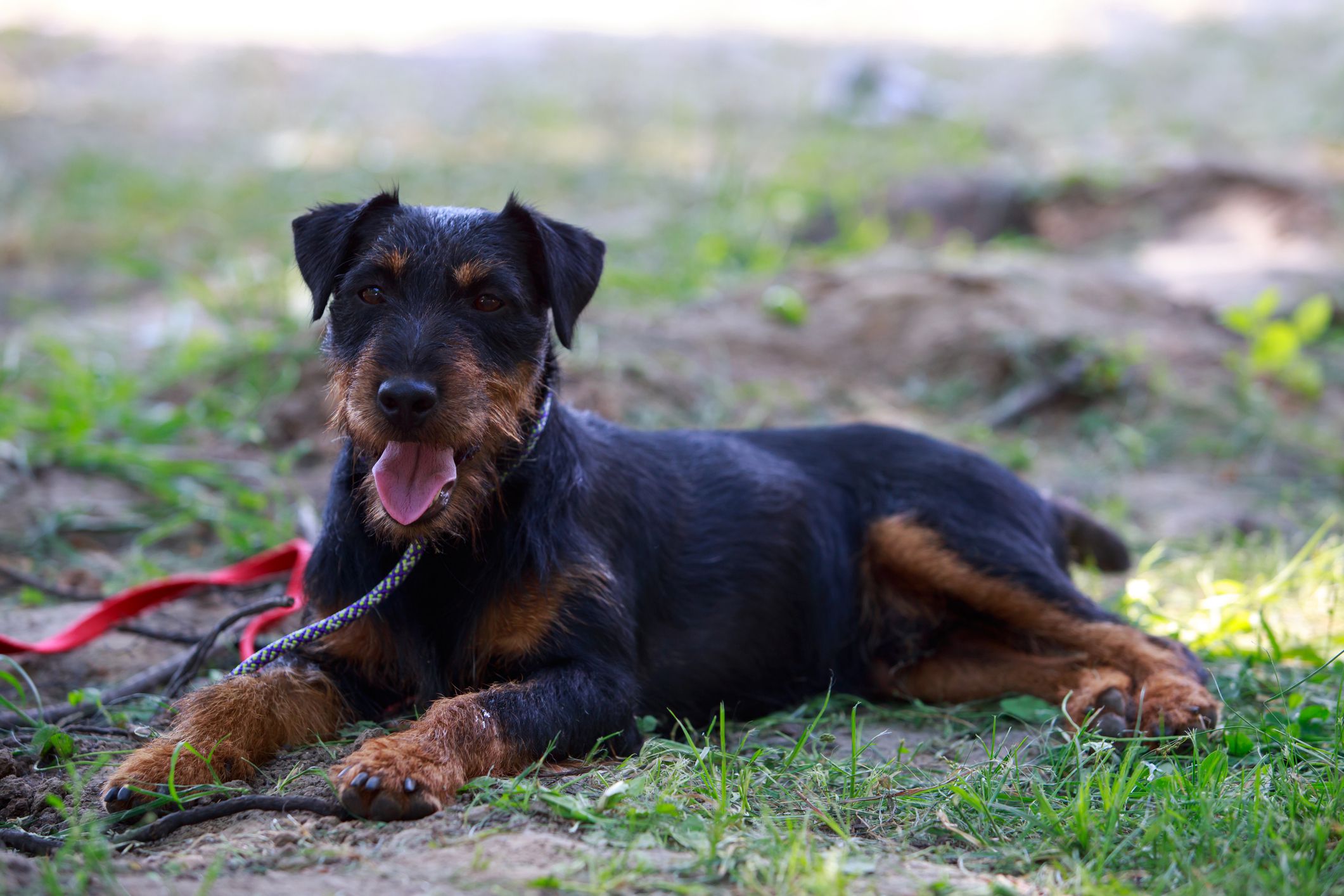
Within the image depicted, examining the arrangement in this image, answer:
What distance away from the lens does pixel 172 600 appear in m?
5.14

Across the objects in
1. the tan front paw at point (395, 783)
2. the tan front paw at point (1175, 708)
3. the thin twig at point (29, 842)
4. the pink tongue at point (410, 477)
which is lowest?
the tan front paw at point (1175, 708)

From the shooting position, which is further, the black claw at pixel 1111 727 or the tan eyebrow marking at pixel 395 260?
the black claw at pixel 1111 727

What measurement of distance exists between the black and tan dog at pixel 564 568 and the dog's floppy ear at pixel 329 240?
1 cm

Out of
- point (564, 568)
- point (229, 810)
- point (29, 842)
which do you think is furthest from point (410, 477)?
point (29, 842)

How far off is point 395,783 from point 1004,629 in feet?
8.89

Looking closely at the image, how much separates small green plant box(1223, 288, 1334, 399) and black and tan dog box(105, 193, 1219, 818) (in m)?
4.33

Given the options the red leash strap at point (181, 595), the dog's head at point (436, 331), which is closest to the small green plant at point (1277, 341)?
the dog's head at point (436, 331)

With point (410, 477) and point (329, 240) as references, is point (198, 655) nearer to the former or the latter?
point (410, 477)

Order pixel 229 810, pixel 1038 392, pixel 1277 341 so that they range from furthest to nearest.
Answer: pixel 1277 341 → pixel 1038 392 → pixel 229 810

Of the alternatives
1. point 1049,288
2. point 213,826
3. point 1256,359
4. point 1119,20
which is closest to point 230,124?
point 1049,288

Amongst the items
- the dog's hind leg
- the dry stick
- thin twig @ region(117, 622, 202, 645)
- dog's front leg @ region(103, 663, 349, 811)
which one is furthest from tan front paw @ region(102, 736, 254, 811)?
the dry stick

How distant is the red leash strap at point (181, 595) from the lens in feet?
14.6

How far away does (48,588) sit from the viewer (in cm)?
513

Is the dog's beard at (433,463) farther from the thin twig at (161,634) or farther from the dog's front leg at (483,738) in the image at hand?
the thin twig at (161,634)
